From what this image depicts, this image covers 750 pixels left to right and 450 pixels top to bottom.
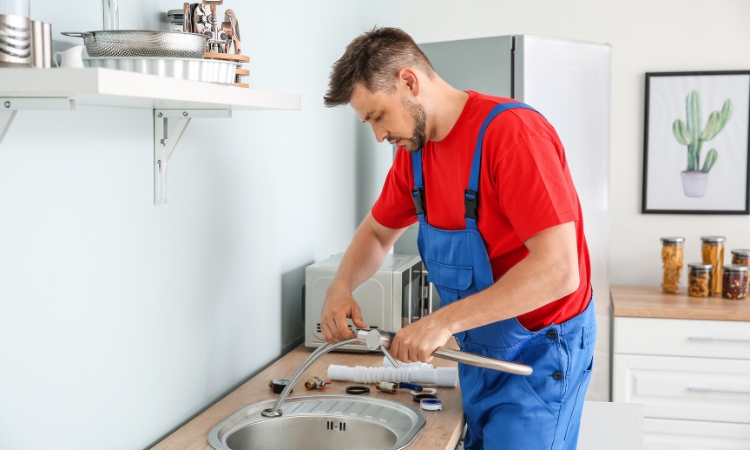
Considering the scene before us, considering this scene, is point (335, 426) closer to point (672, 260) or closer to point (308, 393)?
point (308, 393)

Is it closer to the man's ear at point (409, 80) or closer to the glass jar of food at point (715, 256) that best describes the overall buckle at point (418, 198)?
the man's ear at point (409, 80)

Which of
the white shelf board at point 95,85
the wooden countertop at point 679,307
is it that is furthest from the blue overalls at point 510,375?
the wooden countertop at point 679,307

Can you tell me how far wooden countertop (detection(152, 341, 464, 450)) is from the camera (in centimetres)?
144

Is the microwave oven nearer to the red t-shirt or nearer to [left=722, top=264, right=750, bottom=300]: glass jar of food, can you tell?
the red t-shirt

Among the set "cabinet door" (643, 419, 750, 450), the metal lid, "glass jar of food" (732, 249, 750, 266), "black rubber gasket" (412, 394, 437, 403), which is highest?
"glass jar of food" (732, 249, 750, 266)

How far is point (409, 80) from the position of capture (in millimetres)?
1515

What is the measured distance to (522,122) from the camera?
1.48m

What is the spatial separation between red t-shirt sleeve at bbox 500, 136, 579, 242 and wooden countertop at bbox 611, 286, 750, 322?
63.3 inches

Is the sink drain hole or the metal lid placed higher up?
the metal lid

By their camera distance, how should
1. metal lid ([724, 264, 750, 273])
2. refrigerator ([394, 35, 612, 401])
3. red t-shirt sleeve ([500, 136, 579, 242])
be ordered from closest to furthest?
red t-shirt sleeve ([500, 136, 579, 242]) → refrigerator ([394, 35, 612, 401]) → metal lid ([724, 264, 750, 273])

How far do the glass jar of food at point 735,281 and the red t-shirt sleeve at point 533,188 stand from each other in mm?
1845

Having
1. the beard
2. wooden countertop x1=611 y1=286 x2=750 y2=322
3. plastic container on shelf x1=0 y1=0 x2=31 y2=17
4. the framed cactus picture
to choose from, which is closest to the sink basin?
the beard

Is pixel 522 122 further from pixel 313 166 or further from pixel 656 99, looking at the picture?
pixel 656 99

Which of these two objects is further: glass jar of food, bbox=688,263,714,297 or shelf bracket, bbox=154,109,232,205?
glass jar of food, bbox=688,263,714,297
